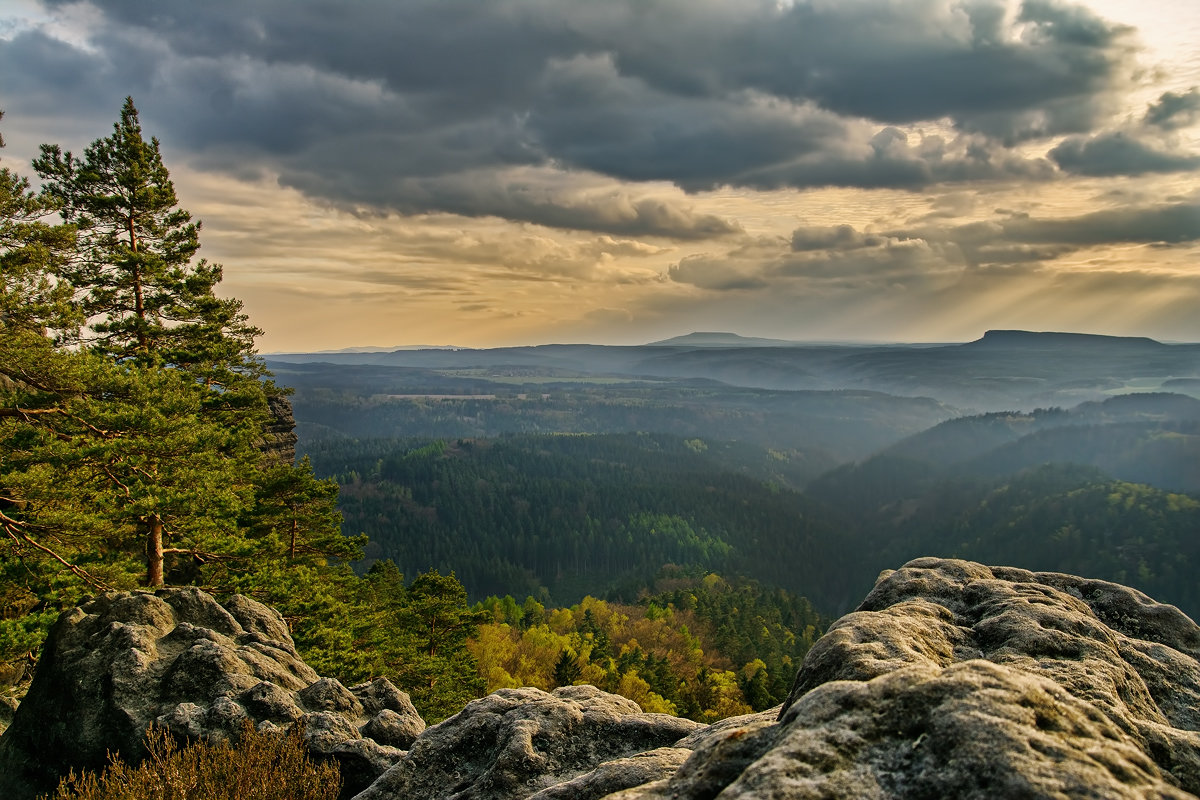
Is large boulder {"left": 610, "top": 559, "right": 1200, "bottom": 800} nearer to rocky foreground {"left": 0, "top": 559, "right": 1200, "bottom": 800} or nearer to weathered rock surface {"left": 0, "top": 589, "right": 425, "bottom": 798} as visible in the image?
rocky foreground {"left": 0, "top": 559, "right": 1200, "bottom": 800}

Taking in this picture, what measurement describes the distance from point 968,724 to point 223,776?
11.5m

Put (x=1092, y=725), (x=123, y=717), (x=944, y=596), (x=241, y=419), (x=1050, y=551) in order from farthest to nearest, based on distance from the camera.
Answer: (x=1050, y=551) < (x=241, y=419) < (x=123, y=717) < (x=944, y=596) < (x=1092, y=725)

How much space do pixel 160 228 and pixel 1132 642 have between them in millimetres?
39061

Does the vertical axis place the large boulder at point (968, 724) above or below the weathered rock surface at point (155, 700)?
A: above

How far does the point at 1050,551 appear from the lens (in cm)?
19388

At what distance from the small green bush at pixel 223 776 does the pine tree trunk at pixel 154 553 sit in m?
15.7

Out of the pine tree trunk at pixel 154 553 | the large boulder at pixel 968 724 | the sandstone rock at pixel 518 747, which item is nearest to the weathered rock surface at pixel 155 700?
the sandstone rock at pixel 518 747

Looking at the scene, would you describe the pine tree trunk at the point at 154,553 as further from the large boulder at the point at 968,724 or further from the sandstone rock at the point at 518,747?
the large boulder at the point at 968,724

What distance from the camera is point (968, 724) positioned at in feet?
16.4

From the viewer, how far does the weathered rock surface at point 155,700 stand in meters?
13.7

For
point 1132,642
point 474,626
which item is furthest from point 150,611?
point 474,626

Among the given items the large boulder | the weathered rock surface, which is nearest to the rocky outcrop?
the weathered rock surface

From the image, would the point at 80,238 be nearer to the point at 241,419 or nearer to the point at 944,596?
the point at 241,419

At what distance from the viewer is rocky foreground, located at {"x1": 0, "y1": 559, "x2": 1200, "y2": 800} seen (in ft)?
16.4
